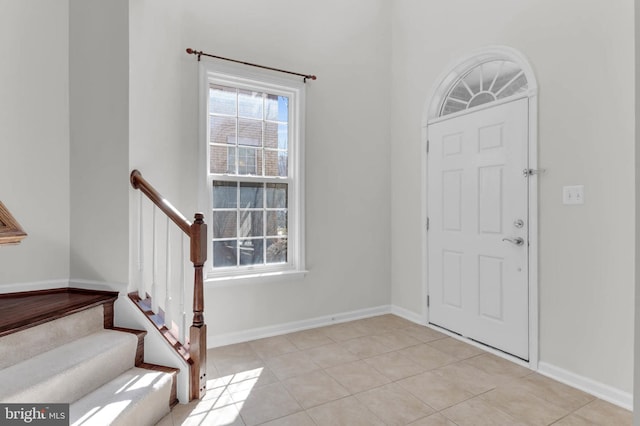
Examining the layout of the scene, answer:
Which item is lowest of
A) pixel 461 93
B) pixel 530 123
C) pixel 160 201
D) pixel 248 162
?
pixel 160 201

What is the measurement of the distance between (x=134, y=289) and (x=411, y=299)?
2.55m

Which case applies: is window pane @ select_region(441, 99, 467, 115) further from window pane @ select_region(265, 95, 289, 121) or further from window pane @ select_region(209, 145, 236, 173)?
window pane @ select_region(209, 145, 236, 173)

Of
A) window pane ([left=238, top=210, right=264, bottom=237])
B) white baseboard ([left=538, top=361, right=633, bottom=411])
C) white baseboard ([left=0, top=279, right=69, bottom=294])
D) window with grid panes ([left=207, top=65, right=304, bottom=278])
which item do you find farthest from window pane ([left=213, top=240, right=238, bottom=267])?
A: white baseboard ([left=538, top=361, right=633, bottom=411])

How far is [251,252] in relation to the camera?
3.17 m

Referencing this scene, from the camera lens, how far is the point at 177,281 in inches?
110

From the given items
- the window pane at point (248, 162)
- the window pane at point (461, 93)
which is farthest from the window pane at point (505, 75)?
the window pane at point (248, 162)

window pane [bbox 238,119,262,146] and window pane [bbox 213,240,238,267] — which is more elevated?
window pane [bbox 238,119,262,146]

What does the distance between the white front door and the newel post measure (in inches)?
84.5

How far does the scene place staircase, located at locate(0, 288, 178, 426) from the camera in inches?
61.4

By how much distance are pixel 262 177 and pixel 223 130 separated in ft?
1.71

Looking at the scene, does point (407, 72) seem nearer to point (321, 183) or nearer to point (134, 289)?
point (321, 183)

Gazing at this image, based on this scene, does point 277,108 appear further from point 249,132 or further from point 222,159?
point 222,159

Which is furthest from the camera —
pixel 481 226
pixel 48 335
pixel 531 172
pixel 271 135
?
pixel 271 135

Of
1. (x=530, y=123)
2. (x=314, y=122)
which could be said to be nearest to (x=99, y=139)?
(x=314, y=122)
